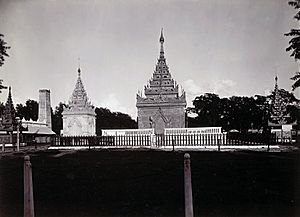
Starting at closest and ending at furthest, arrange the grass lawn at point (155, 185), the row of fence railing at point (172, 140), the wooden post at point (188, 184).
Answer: the wooden post at point (188, 184) < the grass lawn at point (155, 185) < the row of fence railing at point (172, 140)

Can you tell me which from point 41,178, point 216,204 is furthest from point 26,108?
point 216,204

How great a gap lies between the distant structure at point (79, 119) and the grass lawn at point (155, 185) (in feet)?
1.34

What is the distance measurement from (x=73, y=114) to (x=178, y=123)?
883mm

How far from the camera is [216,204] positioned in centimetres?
196

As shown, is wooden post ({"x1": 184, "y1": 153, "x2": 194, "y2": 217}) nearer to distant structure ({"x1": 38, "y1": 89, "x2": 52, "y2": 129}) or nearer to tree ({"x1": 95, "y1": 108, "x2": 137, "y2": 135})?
tree ({"x1": 95, "y1": 108, "x2": 137, "y2": 135})

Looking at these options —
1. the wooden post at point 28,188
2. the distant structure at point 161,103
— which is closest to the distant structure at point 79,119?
the distant structure at point 161,103

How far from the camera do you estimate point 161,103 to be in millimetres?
3268

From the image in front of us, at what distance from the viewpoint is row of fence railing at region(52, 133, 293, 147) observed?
215 centimetres

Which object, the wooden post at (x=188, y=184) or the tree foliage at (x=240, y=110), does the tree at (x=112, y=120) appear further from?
the wooden post at (x=188, y=184)

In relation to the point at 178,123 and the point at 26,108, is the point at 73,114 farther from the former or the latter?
the point at 178,123

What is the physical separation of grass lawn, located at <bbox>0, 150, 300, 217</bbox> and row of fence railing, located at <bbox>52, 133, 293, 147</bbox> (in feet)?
0.28

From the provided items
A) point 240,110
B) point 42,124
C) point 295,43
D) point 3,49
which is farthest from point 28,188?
Result: point 295,43

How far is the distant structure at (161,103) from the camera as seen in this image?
2366 millimetres

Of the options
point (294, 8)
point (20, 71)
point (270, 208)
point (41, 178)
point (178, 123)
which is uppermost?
point (294, 8)
